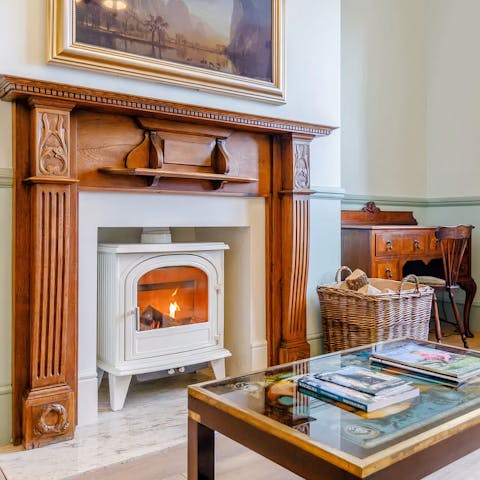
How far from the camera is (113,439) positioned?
6.43 ft

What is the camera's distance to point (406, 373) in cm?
151

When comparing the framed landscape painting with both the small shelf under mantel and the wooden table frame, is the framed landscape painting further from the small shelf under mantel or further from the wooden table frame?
the wooden table frame

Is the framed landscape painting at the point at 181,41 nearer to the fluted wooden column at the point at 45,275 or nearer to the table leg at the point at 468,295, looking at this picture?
the fluted wooden column at the point at 45,275

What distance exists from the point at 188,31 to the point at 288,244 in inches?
46.1

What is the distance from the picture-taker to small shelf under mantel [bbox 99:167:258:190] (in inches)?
84.4

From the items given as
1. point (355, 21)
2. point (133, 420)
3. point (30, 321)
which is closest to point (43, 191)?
point (30, 321)

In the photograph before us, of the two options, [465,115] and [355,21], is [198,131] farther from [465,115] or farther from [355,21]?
[465,115]

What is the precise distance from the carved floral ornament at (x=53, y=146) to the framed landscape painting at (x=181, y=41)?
0.26 m

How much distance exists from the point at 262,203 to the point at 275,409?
161 cm

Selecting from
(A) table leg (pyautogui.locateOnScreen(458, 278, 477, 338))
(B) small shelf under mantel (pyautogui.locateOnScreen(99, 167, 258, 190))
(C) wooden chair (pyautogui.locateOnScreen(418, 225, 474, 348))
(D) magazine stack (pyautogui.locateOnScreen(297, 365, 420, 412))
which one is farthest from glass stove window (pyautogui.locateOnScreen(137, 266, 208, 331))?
(A) table leg (pyautogui.locateOnScreen(458, 278, 477, 338))

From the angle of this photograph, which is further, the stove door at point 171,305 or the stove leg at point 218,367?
the stove leg at point 218,367

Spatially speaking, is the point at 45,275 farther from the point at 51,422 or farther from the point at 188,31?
the point at 188,31

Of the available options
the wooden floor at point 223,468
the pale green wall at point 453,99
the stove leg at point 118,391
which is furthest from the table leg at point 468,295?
the stove leg at point 118,391

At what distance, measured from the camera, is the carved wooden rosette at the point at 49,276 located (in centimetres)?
191
